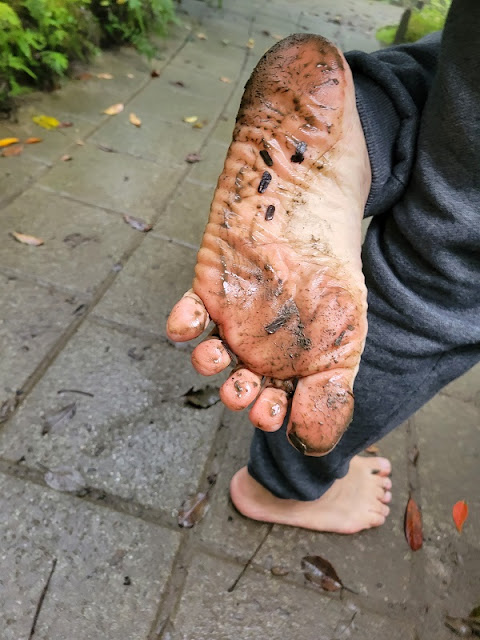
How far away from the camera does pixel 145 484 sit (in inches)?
56.4

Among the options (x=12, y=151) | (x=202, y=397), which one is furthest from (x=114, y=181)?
(x=202, y=397)

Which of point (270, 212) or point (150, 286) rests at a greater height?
point (270, 212)

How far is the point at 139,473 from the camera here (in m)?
1.45

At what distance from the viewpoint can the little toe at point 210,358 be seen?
0.84 metres

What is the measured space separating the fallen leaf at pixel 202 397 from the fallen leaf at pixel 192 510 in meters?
0.31

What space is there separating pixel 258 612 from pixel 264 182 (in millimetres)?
1025

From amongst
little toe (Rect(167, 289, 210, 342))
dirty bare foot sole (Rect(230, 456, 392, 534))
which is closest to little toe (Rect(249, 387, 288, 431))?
little toe (Rect(167, 289, 210, 342))

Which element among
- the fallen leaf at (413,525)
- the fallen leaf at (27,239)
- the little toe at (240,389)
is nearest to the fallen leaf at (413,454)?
the fallen leaf at (413,525)

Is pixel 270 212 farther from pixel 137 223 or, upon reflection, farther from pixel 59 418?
pixel 137 223

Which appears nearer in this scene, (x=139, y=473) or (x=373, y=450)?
(x=139, y=473)

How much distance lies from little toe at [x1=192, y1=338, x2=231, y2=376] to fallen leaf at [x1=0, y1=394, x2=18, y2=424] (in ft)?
2.91

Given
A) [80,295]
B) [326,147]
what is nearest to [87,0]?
[80,295]

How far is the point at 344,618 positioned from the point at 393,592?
16 cm

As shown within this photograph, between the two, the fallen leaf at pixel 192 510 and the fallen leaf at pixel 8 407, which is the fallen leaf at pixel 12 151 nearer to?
the fallen leaf at pixel 8 407
